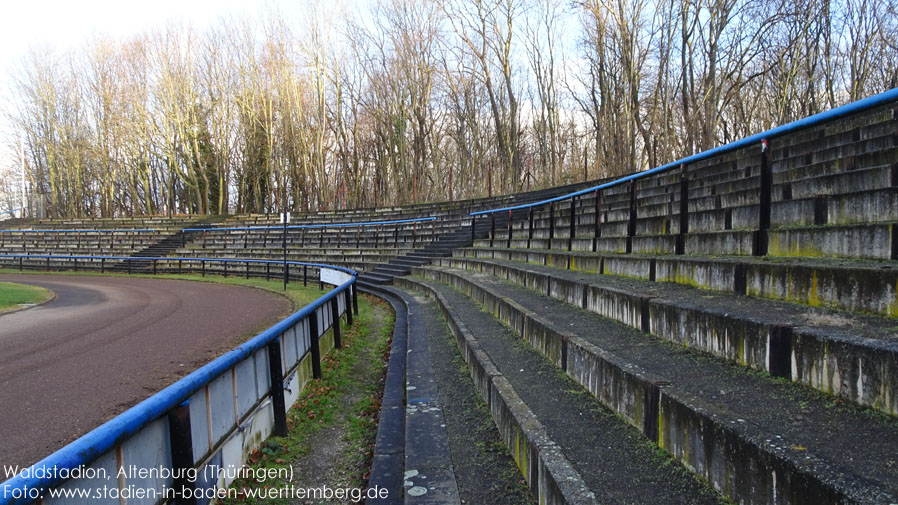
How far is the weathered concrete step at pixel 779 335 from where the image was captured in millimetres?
1802

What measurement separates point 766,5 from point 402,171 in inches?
829

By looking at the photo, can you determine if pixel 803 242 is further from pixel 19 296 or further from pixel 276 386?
pixel 19 296

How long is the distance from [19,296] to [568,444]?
668 inches

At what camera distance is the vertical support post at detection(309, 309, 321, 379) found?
5.17 m

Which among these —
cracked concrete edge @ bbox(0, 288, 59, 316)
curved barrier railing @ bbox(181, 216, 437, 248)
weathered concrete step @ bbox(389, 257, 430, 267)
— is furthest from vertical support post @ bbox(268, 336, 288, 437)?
→ curved barrier railing @ bbox(181, 216, 437, 248)

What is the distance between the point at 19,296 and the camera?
13633 mm

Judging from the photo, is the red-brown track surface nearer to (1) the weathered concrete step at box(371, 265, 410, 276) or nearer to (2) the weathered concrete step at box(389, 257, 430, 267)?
(1) the weathered concrete step at box(371, 265, 410, 276)

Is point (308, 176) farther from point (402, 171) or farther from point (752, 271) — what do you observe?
point (752, 271)

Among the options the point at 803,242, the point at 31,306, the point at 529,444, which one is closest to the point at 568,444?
the point at 529,444

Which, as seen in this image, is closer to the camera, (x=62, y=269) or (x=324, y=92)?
(x=62, y=269)

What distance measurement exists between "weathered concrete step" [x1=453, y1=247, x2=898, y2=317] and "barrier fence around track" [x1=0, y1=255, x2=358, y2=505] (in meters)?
3.32

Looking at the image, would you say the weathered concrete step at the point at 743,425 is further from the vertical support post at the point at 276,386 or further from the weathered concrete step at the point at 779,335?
the vertical support post at the point at 276,386

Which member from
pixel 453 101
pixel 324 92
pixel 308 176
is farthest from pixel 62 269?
pixel 453 101

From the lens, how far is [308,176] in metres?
34.7
